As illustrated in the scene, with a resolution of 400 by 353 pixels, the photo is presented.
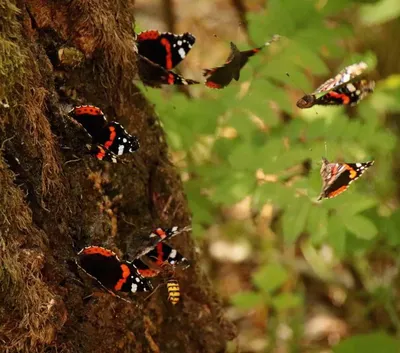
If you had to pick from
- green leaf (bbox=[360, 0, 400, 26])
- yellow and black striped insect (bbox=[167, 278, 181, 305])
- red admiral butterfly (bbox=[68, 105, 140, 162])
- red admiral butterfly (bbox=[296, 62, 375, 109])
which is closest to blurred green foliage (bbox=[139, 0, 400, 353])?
red admiral butterfly (bbox=[296, 62, 375, 109])

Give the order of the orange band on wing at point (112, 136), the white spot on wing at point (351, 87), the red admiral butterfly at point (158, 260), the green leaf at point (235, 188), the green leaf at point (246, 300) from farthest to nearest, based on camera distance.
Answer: the green leaf at point (246, 300)
the green leaf at point (235, 188)
the white spot on wing at point (351, 87)
the red admiral butterfly at point (158, 260)
the orange band on wing at point (112, 136)

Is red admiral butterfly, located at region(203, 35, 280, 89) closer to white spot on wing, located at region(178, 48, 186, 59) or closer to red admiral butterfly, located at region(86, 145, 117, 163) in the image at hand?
white spot on wing, located at region(178, 48, 186, 59)

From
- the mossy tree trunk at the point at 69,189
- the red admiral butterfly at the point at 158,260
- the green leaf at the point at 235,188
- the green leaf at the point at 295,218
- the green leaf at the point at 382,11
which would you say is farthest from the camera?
the green leaf at the point at 382,11

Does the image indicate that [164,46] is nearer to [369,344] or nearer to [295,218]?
[295,218]

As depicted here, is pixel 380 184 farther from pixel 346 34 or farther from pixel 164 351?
pixel 164 351

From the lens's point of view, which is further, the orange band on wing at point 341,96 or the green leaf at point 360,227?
the green leaf at point 360,227

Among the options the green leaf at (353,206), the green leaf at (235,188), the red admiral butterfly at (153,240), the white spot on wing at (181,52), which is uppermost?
the white spot on wing at (181,52)

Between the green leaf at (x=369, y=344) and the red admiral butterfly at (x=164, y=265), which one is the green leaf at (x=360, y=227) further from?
the green leaf at (x=369, y=344)

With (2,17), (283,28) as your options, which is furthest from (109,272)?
(283,28)

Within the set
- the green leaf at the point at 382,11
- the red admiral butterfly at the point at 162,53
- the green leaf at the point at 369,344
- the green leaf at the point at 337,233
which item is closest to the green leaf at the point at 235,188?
the green leaf at the point at 337,233
